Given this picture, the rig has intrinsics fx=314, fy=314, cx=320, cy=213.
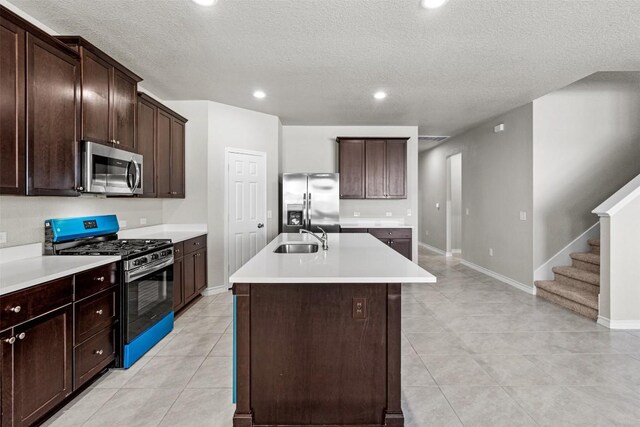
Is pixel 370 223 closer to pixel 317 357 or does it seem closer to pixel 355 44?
pixel 355 44

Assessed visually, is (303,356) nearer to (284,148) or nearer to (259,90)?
(259,90)

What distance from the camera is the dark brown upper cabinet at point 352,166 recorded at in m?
5.45

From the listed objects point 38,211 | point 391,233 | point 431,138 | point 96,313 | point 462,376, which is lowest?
point 462,376

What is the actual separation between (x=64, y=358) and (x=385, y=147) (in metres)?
4.88

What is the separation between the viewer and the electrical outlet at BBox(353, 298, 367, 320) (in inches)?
71.7

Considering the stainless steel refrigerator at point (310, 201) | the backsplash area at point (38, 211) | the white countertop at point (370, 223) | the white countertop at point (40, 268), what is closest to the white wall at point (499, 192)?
the white countertop at point (370, 223)

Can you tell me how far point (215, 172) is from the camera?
4.46 metres

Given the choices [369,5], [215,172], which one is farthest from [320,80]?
[215,172]

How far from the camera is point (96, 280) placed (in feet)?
7.27

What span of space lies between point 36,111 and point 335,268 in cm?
219

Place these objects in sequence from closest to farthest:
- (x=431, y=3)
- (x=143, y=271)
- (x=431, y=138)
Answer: (x=431, y=3), (x=143, y=271), (x=431, y=138)

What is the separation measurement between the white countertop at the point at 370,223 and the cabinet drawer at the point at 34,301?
3.77m

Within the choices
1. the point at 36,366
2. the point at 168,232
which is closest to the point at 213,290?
the point at 168,232

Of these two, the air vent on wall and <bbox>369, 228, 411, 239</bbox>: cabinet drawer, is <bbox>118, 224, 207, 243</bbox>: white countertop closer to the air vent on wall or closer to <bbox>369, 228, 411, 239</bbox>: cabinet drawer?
<bbox>369, 228, 411, 239</bbox>: cabinet drawer
